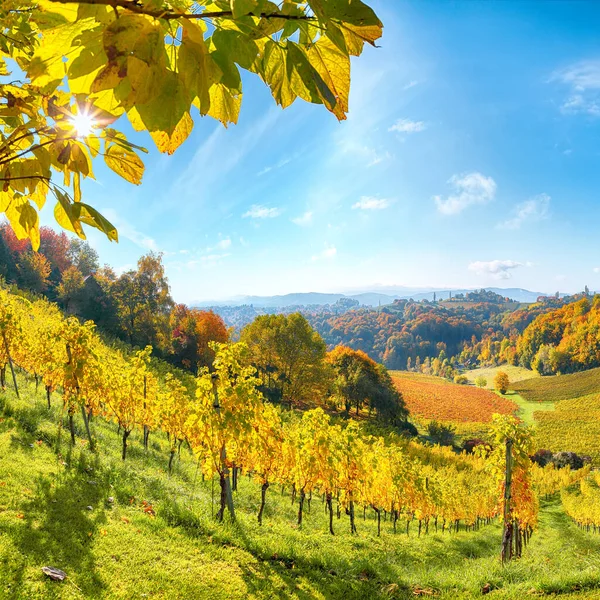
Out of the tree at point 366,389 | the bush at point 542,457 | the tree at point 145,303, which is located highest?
the tree at point 145,303

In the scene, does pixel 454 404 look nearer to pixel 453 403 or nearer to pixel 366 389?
pixel 453 403

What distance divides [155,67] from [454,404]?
72223mm

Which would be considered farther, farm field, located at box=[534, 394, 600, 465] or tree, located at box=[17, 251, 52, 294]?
farm field, located at box=[534, 394, 600, 465]

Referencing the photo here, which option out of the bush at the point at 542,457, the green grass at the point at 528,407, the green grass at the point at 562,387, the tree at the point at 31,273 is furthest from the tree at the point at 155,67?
the green grass at the point at 562,387

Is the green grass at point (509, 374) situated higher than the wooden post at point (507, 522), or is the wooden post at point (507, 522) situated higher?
the wooden post at point (507, 522)

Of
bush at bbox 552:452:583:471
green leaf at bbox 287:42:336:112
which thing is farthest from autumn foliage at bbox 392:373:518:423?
green leaf at bbox 287:42:336:112

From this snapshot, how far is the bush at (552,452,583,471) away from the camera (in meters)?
37.4

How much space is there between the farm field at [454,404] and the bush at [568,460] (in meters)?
12.0

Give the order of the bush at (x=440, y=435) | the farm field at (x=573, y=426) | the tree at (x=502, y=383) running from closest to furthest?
the bush at (x=440, y=435), the farm field at (x=573, y=426), the tree at (x=502, y=383)

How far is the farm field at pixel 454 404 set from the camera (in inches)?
2190

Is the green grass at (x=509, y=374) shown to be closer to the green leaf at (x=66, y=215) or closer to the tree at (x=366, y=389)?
the tree at (x=366, y=389)

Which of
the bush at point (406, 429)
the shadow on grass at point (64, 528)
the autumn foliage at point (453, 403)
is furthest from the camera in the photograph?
the autumn foliage at point (453, 403)

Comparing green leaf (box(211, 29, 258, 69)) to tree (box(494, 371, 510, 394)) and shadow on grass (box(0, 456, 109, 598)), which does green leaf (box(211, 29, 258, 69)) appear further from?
tree (box(494, 371, 510, 394))

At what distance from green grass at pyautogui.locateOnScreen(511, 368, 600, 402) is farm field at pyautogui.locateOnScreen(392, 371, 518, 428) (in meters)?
6.17
